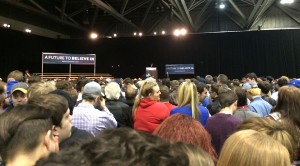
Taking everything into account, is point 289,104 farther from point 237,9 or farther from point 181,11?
point 237,9

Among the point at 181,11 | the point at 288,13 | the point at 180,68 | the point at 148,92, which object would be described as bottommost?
the point at 148,92

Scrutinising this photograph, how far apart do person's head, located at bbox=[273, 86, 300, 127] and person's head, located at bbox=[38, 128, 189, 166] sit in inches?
79.7

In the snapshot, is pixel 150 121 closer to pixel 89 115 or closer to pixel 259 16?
pixel 89 115

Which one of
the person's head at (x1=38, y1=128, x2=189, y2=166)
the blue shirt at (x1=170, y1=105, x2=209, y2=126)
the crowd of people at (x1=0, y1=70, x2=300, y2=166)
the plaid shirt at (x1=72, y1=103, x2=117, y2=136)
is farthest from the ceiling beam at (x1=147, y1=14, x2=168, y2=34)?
the person's head at (x1=38, y1=128, x2=189, y2=166)

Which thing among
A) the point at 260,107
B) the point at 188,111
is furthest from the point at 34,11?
the point at 188,111

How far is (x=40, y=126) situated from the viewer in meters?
1.31

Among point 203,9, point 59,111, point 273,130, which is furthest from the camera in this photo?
point 203,9

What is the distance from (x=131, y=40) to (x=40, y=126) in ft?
54.3

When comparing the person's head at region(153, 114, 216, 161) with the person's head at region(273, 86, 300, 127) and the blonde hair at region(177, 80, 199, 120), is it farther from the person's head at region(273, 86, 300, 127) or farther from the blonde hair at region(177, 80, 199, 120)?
the blonde hair at region(177, 80, 199, 120)

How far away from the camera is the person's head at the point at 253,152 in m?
1.13

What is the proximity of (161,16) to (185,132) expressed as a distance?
17783 mm

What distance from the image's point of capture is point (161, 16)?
18844 millimetres

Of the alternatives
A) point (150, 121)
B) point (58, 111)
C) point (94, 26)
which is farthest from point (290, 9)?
point (58, 111)

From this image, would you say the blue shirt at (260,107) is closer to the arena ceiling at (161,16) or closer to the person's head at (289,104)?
the person's head at (289,104)
